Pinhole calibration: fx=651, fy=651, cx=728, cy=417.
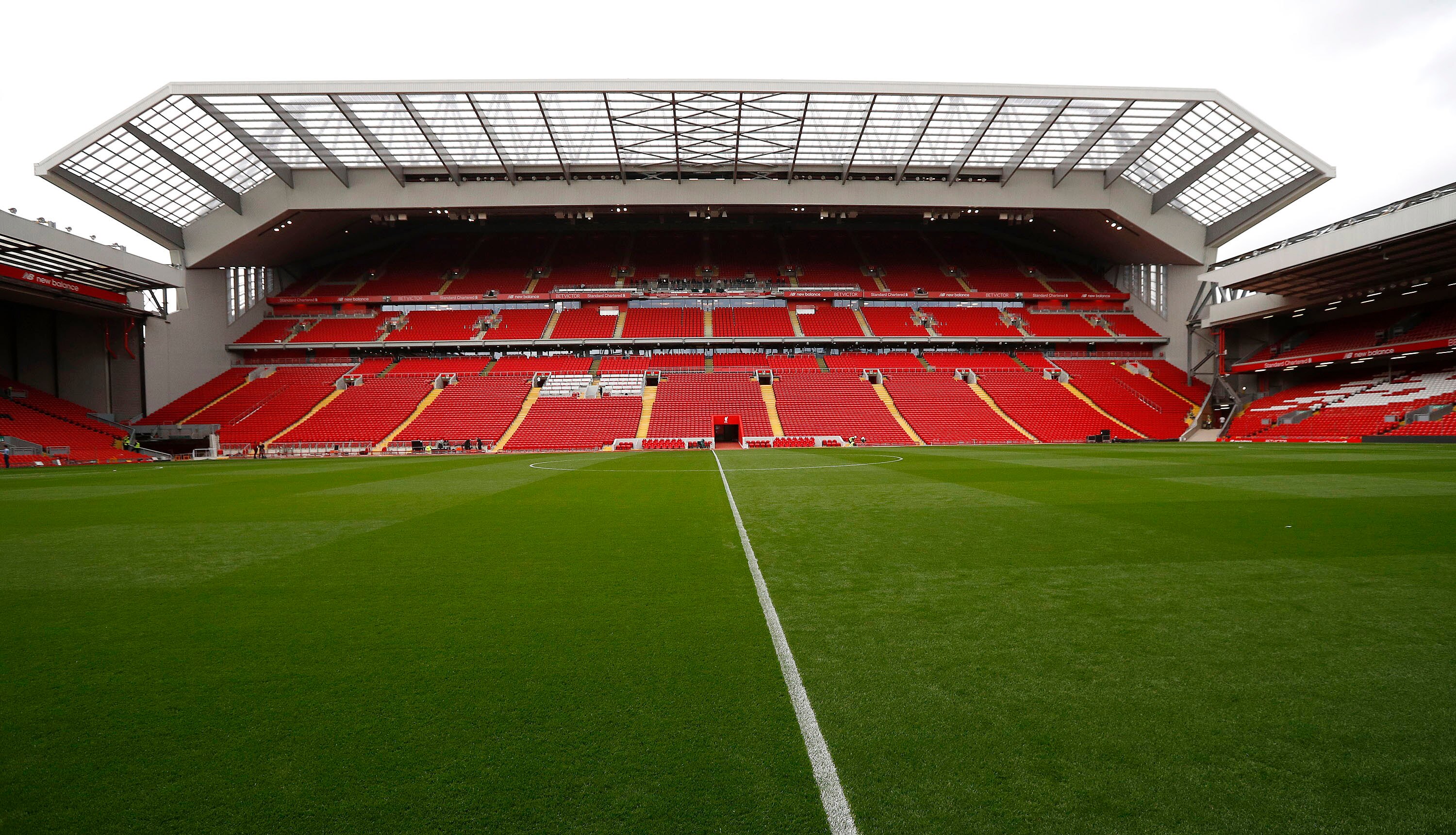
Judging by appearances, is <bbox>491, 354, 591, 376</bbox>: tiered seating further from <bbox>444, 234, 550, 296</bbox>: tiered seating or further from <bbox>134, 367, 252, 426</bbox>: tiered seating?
<bbox>134, 367, 252, 426</bbox>: tiered seating

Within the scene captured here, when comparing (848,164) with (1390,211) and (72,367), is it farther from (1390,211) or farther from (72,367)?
(72,367)

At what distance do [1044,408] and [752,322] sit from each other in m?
22.2

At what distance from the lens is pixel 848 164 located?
43094 millimetres

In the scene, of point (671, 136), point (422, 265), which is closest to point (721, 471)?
point (671, 136)

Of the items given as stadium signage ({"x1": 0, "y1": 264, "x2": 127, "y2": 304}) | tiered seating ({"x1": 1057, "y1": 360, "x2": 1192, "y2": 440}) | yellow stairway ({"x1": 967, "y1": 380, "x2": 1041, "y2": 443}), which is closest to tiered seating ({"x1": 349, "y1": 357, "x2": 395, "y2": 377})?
stadium signage ({"x1": 0, "y1": 264, "x2": 127, "y2": 304})

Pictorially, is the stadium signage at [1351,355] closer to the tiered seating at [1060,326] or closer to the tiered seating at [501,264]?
the tiered seating at [1060,326]

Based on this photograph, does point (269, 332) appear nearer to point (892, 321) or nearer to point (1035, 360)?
point (892, 321)

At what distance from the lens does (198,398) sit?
143 feet

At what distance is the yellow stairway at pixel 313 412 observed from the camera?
4066 centimetres

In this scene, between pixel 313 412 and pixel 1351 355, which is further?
pixel 313 412

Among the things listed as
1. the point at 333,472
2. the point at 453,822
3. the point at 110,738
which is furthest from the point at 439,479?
the point at 453,822

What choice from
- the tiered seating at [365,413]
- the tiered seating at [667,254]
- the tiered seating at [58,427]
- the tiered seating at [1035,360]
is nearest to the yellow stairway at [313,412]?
the tiered seating at [365,413]

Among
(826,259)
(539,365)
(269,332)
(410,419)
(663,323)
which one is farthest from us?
(826,259)

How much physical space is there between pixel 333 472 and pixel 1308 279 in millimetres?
48418
